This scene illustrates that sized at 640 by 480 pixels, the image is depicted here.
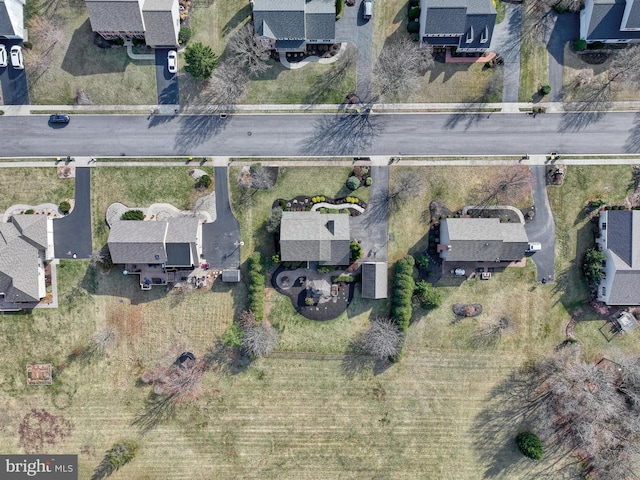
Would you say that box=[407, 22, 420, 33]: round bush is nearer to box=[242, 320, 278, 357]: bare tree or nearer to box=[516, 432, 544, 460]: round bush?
box=[242, 320, 278, 357]: bare tree

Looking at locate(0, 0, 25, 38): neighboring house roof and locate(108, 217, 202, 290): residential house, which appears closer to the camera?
locate(0, 0, 25, 38): neighboring house roof

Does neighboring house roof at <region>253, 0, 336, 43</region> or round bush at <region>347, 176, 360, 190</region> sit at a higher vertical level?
neighboring house roof at <region>253, 0, 336, 43</region>

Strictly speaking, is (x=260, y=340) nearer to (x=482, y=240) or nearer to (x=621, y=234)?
(x=482, y=240)

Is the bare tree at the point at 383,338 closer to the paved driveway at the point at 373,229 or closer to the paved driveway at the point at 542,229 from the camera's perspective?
the paved driveway at the point at 373,229

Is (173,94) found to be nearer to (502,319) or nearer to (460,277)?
(460,277)

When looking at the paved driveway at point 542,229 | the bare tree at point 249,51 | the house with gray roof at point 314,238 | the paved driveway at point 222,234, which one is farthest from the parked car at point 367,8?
the paved driveway at point 542,229

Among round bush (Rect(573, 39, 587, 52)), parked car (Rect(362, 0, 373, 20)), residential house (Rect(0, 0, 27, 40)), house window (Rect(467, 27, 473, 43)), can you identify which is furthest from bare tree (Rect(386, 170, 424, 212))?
residential house (Rect(0, 0, 27, 40))

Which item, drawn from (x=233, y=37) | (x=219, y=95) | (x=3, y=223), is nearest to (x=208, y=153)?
(x=219, y=95)
